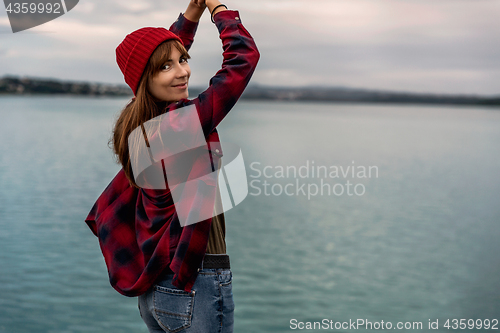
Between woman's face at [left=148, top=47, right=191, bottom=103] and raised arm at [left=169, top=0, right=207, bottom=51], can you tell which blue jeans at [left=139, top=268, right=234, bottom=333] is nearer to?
woman's face at [left=148, top=47, right=191, bottom=103]

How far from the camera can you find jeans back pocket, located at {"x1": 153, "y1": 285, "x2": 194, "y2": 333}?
1.39m

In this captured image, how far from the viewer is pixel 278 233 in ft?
29.6

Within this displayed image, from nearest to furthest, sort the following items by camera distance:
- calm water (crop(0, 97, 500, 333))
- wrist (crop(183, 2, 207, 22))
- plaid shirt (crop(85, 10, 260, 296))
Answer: plaid shirt (crop(85, 10, 260, 296)), wrist (crop(183, 2, 207, 22)), calm water (crop(0, 97, 500, 333))

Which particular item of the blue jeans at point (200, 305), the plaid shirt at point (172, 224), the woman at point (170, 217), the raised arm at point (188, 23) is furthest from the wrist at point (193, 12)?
the blue jeans at point (200, 305)

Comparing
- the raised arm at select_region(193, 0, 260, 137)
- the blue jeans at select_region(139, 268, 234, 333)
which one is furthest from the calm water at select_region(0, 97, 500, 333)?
the blue jeans at select_region(139, 268, 234, 333)

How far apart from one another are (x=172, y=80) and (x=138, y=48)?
145 mm

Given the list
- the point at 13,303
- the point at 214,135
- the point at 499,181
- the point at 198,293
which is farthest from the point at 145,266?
the point at 499,181

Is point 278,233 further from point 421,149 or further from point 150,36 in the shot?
point 421,149

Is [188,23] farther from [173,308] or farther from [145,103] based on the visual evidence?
[173,308]

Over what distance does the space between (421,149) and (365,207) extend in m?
15.8

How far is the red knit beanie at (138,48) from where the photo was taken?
4.73 ft

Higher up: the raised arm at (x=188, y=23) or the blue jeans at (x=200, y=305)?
the raised arm at (x=188, y=23)

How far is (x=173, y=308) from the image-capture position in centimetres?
141

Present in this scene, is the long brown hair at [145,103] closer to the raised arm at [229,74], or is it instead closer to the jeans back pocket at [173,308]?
the raised arm at [229,74]
